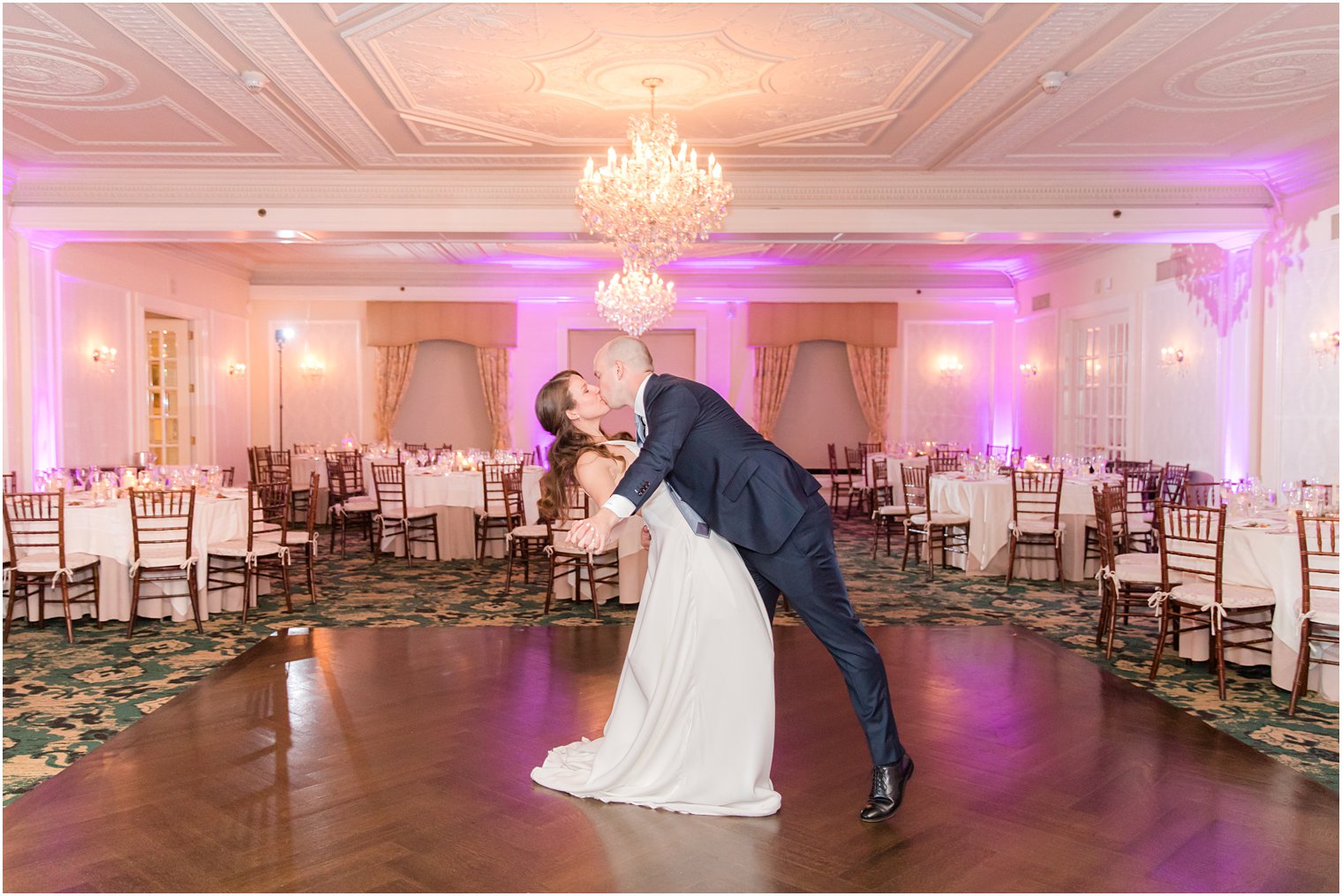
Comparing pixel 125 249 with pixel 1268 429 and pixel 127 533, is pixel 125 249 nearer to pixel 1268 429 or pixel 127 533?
pixel 127 533

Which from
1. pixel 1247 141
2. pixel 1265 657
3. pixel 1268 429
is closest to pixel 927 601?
pixel 1265 657

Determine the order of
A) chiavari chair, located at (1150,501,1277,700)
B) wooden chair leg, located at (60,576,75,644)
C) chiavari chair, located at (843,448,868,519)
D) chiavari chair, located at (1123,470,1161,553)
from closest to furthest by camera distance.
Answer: chiavari chair, located at (1150,501,1277,700), wooden chair leg, located at (60,576,75,644), chiavari chair, located at (1123,470,1161,553), chiavari chair, located at (843,448,868,519)

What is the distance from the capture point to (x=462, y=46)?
Answer: 574cm

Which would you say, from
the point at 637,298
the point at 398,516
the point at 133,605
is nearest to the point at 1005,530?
the point at 637,298

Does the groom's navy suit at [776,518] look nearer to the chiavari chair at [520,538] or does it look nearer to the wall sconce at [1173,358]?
→ the chiavari chair at [520,538]

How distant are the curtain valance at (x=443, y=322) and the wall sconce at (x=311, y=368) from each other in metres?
0.81

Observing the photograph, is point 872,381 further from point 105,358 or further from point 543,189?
point 105,358

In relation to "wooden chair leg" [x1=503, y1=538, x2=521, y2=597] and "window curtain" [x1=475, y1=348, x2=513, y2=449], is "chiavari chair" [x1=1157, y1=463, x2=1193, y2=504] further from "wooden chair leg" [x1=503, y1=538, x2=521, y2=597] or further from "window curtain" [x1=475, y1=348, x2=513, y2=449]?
"window curtain" [x1=475, y1=348, x2=513, y2=449]

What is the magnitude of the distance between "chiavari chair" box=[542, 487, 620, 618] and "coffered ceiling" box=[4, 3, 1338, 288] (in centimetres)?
277

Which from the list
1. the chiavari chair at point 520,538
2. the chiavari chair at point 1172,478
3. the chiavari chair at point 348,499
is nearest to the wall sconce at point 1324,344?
the chiavari chair at point 1172,478

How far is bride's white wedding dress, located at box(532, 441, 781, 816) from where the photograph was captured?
313 centimetres

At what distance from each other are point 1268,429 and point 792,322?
7028 mm

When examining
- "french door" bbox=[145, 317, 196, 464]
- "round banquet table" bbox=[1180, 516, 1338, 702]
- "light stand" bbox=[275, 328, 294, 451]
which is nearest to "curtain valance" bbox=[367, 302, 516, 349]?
"light stand" bbox=[275, 328, 294, 451]

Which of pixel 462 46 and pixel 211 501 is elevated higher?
pixel 462 46
